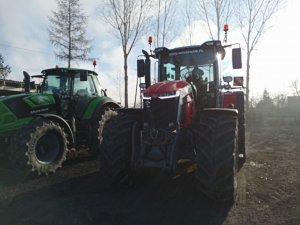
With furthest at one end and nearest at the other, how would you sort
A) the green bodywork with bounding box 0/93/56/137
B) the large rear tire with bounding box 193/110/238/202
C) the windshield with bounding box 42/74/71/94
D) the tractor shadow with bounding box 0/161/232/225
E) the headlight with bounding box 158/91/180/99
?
the windshield with bounding box 42/74/71/94
the green bodywork with bounding box 0/93/56/137
the headlight with bounding box 158/91/180/99
the large rear tire with bounding box 193/110/238/202
the tractor shadow with bounding box 0/161/232/225

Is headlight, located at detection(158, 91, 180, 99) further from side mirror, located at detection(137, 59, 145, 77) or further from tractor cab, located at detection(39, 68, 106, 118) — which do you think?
tractor cab, located at detection(39, 68, 106, 118)

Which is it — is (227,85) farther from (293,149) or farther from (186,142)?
(293,149)

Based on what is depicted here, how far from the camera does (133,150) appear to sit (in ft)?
19.0

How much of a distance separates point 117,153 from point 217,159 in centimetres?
169

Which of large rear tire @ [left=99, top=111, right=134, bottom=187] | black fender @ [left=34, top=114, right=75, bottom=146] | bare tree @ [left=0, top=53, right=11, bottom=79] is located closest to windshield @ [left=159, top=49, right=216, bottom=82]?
large rear tire @ [left=99, top=111, right=134, bottom=187]

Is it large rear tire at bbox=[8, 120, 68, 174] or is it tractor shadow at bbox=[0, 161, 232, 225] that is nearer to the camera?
tractor shadow at bbox=[0, 161, 232, 225]

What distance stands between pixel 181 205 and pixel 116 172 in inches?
50.0

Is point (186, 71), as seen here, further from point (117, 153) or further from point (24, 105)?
point (24, 105)

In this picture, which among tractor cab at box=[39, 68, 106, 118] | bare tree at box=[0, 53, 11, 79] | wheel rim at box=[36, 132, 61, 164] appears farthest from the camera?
bare tree at box=[0, 53, 11, 79]

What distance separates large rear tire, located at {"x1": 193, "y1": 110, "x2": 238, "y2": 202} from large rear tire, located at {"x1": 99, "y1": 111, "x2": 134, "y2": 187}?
4.04ft

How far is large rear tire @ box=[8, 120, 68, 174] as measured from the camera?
22.1 feet

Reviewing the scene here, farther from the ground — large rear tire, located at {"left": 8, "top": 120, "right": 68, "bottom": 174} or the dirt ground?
large rear tire, located at {"left": 8, "top": 120, "right": 68, "bottom": 174}

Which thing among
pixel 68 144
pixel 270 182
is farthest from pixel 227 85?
pixel 68 144

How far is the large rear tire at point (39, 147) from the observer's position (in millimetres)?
6746
